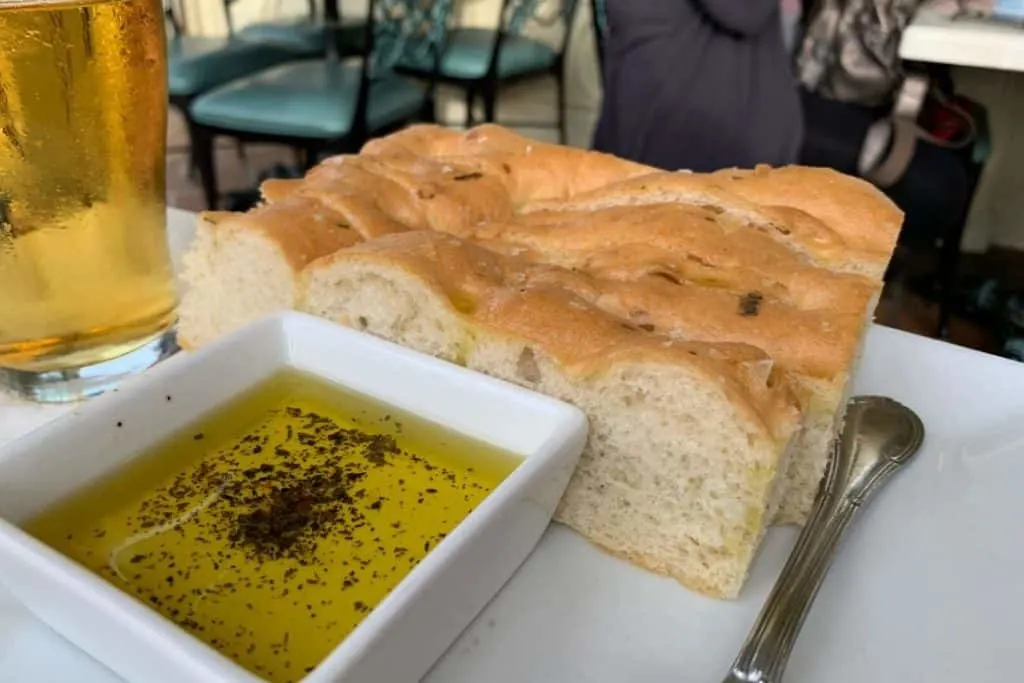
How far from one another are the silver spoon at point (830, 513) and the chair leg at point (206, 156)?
3022 mm

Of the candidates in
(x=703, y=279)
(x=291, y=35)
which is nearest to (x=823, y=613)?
(x=703, y=279)

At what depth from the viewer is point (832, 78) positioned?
135 inches

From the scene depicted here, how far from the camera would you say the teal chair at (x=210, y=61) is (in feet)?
11.9

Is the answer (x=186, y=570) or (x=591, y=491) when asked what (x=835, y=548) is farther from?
(x=186, y=570)

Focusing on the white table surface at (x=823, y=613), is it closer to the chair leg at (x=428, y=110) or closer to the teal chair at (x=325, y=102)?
the teal chair at (x=325, y=102)

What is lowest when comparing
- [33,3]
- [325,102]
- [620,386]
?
[325,102]

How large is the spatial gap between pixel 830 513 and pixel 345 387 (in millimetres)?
525

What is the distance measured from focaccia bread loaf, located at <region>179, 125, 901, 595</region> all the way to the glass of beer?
84 millimetres

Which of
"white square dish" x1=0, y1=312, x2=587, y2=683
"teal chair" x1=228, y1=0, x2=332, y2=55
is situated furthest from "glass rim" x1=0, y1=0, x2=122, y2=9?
"teal chair" x1=228, y1=0, x2=332, y2=55

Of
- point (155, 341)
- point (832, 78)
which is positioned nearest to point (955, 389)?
point (155, 341)

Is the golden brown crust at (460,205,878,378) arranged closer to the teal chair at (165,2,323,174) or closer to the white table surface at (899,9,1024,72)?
the white table surface at (899,9,1024,72)

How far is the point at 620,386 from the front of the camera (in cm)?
84

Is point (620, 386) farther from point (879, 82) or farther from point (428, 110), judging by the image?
point (428, 110)

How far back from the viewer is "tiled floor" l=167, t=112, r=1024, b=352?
3.17m
